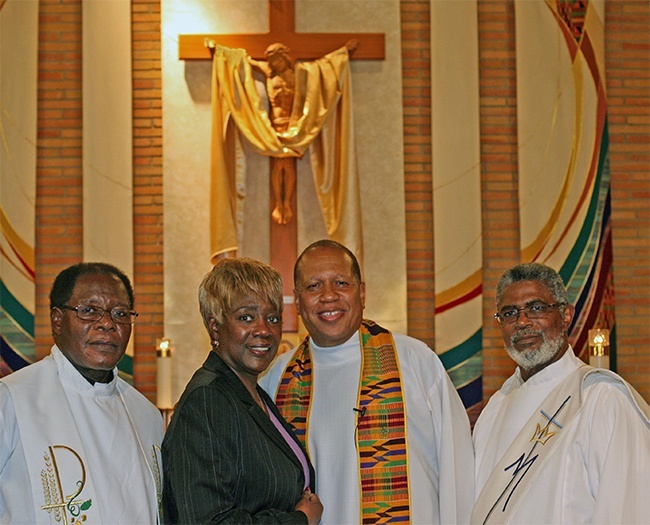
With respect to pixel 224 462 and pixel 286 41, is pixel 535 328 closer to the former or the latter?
pixel 224 462

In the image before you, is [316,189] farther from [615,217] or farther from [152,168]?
[615,217]

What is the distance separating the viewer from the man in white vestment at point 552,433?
3.11m

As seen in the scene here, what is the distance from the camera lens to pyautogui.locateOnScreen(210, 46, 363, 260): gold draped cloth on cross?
23.2 ft

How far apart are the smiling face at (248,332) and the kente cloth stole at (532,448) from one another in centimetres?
103

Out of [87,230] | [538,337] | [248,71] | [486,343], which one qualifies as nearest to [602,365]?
[486,343]


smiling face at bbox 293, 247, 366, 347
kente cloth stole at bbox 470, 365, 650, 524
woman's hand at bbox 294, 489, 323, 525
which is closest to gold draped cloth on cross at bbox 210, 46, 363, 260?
smiling face at bbox 293, 247, 366, 347

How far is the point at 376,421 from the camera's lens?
370cm

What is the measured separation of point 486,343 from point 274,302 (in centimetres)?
444

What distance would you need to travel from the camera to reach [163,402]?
21.3ft

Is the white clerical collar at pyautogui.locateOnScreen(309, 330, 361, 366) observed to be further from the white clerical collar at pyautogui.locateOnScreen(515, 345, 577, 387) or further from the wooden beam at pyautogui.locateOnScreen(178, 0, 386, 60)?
the wooden beam at pyautogui.locateOnScreen(178, 0, 386, 60)

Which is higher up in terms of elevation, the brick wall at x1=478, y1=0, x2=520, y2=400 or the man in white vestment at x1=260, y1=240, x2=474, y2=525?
the brick wall at x1=478, y1=0, x2=520, y2=400

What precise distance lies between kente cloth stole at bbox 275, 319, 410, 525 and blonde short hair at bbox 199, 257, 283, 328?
739 mm

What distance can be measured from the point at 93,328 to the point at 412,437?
1338mm

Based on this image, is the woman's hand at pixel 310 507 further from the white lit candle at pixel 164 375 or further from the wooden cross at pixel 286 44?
the wooden cross at pixel 286 44
